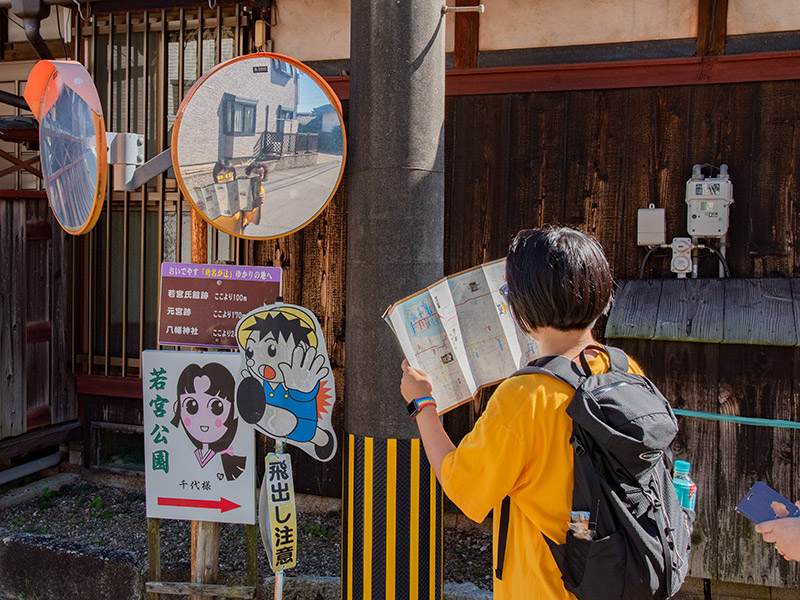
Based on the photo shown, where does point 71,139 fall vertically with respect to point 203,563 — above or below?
above

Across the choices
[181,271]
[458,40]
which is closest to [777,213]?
[458,40]

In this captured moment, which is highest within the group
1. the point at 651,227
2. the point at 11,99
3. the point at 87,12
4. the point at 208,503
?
the point at 87,12

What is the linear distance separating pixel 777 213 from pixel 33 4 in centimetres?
595

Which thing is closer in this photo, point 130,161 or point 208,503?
point 130,161

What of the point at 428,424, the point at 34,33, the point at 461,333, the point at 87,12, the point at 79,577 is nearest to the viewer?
the point at 428,424

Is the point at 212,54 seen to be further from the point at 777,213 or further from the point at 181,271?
the point at 777,213

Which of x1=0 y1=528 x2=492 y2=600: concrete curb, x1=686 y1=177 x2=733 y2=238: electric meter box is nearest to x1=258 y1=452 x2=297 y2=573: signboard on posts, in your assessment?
x1=0 y1=528 x2=492 y2=600: concrete curb

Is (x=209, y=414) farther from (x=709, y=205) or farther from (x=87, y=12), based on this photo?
(x=87, y=12)

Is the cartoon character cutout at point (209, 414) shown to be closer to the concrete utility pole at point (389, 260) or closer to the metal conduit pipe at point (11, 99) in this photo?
the concrete utility pole at point (389, 260)

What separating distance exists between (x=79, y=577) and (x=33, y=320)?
2301mm

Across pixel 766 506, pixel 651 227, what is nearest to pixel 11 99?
pixel 651 227

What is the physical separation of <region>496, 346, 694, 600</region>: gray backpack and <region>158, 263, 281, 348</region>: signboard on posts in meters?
2.12

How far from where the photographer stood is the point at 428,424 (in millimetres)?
2451

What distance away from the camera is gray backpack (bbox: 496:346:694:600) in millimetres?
1979
